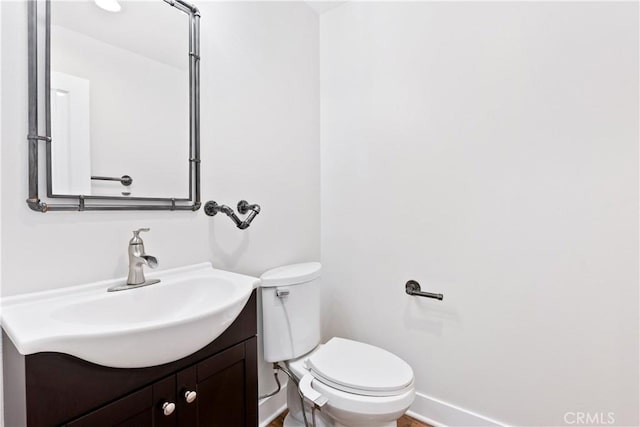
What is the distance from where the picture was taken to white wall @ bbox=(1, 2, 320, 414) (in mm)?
821

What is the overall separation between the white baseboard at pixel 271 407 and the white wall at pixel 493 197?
1.69 ft

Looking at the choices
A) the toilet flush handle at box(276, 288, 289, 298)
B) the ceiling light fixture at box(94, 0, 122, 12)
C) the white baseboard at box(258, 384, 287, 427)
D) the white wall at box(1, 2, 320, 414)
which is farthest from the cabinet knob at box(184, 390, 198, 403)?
the ceiling light fixture at box(94, 0, 122, 12)

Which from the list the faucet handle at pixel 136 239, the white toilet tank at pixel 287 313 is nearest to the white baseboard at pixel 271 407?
the white toilet tank at pixel 287 313

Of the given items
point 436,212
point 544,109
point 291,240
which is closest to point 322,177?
point 291,240

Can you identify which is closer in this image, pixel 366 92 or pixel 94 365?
pixel 94 365

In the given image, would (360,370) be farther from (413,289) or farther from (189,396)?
(189,396)

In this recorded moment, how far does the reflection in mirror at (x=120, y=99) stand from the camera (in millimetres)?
908

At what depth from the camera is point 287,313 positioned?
4.61 feet

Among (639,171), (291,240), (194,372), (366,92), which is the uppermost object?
(366,92)

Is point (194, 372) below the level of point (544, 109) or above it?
below

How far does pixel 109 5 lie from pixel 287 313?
1333 millimetres

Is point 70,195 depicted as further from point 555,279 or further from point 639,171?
point 639,171

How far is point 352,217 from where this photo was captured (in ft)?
5.96

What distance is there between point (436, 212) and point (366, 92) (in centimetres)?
78
